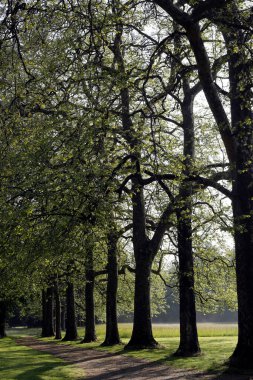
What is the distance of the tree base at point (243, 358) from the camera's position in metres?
13.1

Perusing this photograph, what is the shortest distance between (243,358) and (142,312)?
819 cm

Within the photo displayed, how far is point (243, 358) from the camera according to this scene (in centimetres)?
1329

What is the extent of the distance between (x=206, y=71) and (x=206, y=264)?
492 inches

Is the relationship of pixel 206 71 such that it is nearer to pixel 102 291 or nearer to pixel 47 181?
pixel 47 181

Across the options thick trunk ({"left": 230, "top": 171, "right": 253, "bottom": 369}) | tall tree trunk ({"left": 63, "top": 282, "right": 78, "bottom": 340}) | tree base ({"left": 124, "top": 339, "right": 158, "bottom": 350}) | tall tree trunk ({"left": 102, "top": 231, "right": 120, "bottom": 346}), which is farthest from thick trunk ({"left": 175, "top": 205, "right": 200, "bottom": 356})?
tall tree trunk ({"left": 63, "top": 282, "right": 78, "bottom": 340})

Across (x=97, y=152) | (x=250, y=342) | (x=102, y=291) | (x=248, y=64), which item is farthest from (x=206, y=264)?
(x=102, y=291)

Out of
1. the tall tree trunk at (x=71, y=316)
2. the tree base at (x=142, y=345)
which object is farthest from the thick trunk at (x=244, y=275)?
the tall tree trunk at (x=71, y=316)

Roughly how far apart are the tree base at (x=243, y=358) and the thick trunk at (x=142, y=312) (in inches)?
300

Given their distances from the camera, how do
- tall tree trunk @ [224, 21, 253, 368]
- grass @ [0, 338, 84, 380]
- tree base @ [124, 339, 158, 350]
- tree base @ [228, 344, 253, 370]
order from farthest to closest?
tree base @ [124, 339, 158, 350] < grass @ [0, 338, 84, 380] < tree base @ [228, 344, 253, 370] < tall tree trunk @ [224, 21, 253, 368]

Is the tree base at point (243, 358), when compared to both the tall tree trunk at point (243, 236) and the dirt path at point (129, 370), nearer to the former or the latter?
the tall tree trunk at point (243, 236)

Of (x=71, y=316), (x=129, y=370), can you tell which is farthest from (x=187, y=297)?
(x=71, y=316)

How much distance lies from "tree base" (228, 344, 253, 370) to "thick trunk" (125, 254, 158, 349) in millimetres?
7618

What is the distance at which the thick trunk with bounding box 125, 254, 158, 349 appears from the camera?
20.8m

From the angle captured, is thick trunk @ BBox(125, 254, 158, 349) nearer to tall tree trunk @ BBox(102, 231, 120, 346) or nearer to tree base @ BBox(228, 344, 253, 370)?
tall tree trunk @ BBox(102, 231, 120, 346)
